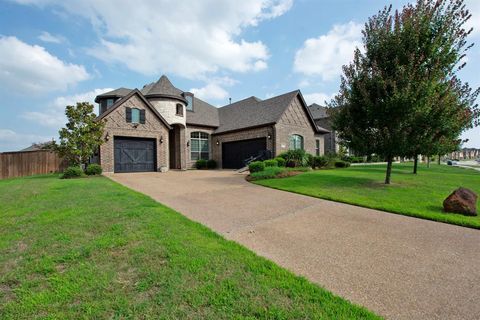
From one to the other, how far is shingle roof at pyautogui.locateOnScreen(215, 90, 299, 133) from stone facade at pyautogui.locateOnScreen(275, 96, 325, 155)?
57 cm

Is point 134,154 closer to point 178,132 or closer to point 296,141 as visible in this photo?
point 178,132

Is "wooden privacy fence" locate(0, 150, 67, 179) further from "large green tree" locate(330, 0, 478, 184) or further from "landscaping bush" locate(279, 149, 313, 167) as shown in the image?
"large green tree" locate(330, 0, 478, 184)

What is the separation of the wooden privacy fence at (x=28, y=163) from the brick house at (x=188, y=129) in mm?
4906

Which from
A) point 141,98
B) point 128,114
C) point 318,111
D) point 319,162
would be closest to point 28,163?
point 128,114

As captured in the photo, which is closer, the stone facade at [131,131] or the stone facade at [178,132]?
the stone facade at [131,131]

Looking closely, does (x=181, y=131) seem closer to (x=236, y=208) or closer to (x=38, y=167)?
(x=38, y=167)

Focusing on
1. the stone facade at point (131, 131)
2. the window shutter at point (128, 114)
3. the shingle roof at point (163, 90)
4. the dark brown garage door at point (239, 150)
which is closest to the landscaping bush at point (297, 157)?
the dark brown garage door at point (239, 150)

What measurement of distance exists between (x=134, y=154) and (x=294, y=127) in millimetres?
13106

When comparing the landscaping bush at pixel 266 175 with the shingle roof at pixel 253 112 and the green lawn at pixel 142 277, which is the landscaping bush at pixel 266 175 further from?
the green lawn at pixel 142 277

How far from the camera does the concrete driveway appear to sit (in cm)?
254

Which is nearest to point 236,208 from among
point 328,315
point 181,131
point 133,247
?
point 133,247

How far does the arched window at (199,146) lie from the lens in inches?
869

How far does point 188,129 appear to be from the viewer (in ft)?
70.8

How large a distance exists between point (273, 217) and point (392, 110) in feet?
21.5
